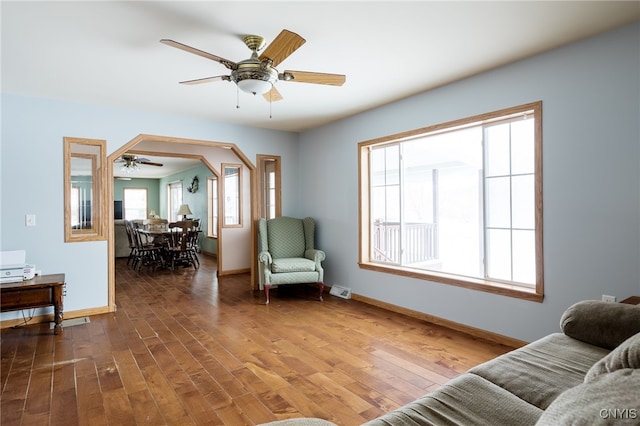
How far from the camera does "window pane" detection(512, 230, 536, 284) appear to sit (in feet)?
A: 10.2

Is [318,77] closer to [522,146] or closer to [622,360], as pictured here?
[522,146]

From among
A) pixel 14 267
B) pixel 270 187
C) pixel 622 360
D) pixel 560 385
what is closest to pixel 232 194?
pixel 270 187

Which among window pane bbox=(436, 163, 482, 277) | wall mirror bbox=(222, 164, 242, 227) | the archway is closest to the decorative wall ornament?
wall mirror bbox=(222, 164, 242, 227)

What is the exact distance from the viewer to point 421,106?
387 centimetres

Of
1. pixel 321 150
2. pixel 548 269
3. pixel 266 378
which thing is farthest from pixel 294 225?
pixel 548 269

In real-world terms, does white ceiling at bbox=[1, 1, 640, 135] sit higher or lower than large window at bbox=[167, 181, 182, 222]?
higher

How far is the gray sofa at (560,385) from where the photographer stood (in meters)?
0.87

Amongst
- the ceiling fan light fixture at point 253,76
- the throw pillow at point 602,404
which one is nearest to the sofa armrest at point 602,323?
the throw pillow at point 602,404

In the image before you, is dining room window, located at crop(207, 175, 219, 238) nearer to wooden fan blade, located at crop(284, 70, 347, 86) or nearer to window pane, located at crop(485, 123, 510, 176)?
wooden fan blade, located at crop(284, 70, 347, 86)

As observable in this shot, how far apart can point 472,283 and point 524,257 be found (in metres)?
0.51

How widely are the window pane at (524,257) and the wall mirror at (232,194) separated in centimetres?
499

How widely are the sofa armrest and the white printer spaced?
15.0 feet

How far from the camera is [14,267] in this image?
3521 mm

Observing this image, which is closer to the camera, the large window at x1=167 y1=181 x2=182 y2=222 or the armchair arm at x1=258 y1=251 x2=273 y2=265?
the armchair arm at x1=258 y1=251 x2=273 y2=265
